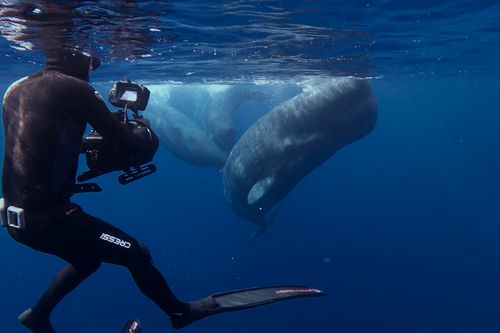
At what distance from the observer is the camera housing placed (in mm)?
5055

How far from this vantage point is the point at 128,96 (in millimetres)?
5082

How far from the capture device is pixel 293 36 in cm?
1161

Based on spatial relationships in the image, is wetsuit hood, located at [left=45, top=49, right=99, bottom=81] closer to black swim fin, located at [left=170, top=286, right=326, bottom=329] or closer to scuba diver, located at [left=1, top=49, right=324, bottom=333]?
scuba diver, located at [left=1, top=49, right=324, bottom=333]

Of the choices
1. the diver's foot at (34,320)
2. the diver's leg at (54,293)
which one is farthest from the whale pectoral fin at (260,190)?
the diver's foot at (34,320)

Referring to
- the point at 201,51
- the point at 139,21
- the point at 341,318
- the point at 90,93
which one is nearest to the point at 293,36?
the point at 201,51

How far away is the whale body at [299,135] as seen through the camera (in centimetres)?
1263

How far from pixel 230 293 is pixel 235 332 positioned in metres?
12.8

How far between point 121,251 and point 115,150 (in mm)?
1149

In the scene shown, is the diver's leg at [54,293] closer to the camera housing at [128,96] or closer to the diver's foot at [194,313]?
the diver's foot at [194,313]

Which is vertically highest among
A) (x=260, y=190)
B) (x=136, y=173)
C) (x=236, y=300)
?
(x=136, y=173)

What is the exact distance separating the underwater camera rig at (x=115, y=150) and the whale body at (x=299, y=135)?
8.30 m

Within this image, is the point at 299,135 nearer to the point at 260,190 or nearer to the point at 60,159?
the point at 260,190

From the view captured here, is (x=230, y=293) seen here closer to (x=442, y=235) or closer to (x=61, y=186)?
(x=61, y=186)

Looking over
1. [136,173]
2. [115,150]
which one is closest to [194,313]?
[136,173]
